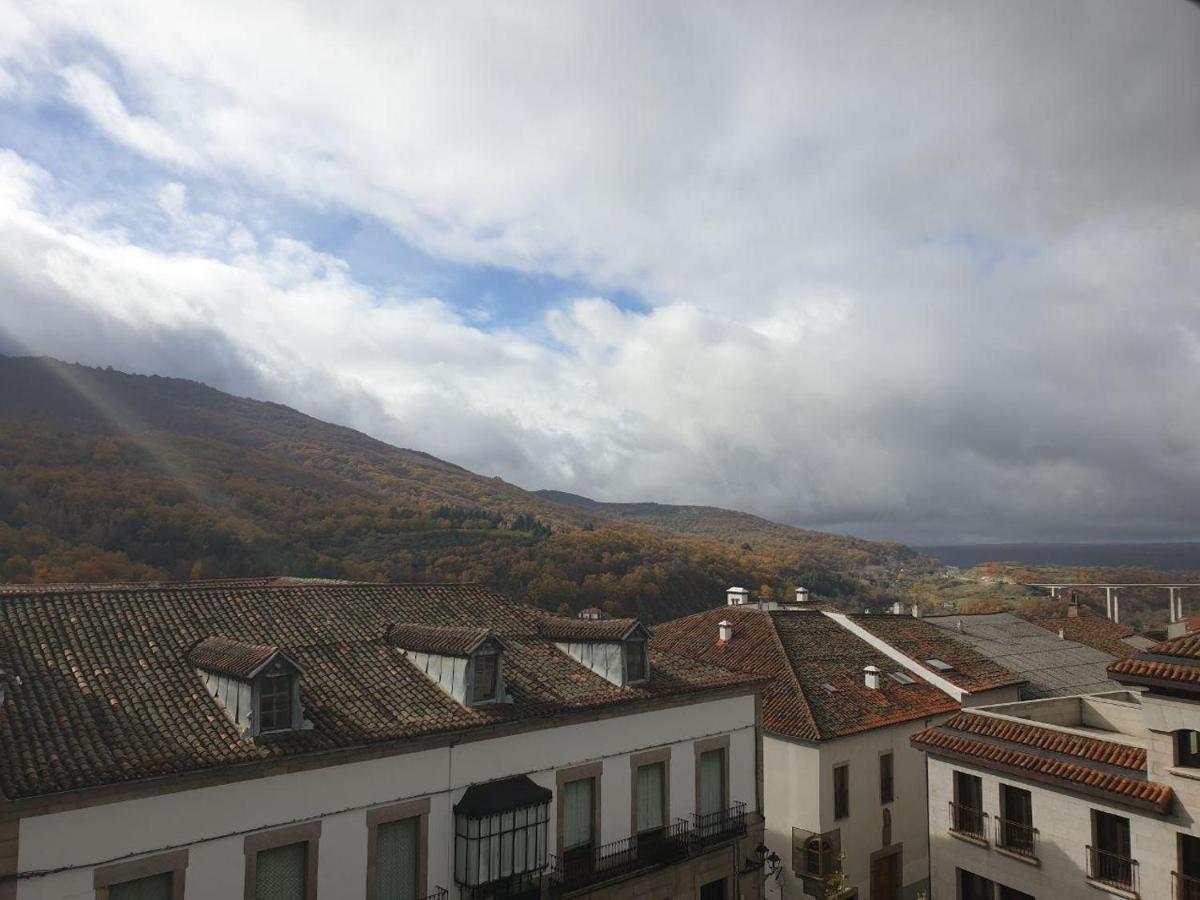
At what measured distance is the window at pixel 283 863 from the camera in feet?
46.1

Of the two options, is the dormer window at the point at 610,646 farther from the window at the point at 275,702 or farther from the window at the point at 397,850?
the window at the point at 275,702

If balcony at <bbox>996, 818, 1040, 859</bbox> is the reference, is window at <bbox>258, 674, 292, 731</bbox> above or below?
above

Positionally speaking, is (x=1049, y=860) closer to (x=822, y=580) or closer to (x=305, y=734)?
(x=305, y=734)

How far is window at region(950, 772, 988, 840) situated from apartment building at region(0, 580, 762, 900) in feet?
18.2

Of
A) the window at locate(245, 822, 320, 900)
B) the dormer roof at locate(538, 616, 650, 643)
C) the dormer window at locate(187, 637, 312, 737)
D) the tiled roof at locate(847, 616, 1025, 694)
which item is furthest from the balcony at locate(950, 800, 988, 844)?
the dormer window at locate(187, 637, 312, 737)

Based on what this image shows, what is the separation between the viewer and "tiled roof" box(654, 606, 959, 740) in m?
26.7

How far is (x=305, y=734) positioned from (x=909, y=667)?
Result: 2630 cm

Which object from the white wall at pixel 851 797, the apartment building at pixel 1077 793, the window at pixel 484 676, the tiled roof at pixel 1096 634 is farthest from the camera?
the tiled roof at pixel 1096 634

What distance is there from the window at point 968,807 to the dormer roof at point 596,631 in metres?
9.74

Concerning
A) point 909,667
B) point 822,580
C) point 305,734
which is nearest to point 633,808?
point 305,734

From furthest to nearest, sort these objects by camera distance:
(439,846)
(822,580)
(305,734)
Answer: (822,580), (439,846), (305,734)

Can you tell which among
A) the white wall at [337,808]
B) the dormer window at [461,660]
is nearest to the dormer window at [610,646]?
the white wall at [337,808]

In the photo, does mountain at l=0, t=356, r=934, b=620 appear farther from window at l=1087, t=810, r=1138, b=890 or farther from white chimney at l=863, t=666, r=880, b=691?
window at l=1087, t=810, r=1138, b=890

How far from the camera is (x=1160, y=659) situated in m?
16.9
